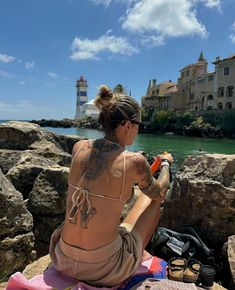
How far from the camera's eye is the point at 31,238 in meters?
3.76

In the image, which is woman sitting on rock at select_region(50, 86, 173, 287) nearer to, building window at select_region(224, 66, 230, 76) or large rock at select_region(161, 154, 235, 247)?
large rock at select_region(161, 154, 235, 247)

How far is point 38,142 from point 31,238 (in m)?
3.85

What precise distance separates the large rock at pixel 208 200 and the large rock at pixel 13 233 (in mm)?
1942

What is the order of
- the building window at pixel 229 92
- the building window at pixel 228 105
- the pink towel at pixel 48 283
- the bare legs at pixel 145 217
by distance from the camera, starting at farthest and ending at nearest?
the building window at pixel 228 105
the building window at pixel 229 92
the bare legs at pixel 145 217
the pink towel at pixel 48 283

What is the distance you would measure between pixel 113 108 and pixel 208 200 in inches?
91.5

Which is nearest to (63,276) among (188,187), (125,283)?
(125,283)

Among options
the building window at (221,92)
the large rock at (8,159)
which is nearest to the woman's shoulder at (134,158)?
the large rock at (8,159)

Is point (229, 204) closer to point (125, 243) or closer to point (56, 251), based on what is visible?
point (125, 243)

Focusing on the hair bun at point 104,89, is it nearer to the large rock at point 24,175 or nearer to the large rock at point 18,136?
the large rock at point 24,175

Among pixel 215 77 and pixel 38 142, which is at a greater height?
pixel 215 77

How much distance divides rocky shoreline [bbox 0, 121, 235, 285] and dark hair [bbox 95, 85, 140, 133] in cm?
155

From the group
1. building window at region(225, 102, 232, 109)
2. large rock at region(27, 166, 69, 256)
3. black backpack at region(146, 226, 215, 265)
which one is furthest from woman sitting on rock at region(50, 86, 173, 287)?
building window at region(225, 102, 232, 109)

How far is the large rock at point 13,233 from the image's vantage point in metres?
Result: 3.55

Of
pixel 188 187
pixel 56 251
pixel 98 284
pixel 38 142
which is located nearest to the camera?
pixel 98 284
